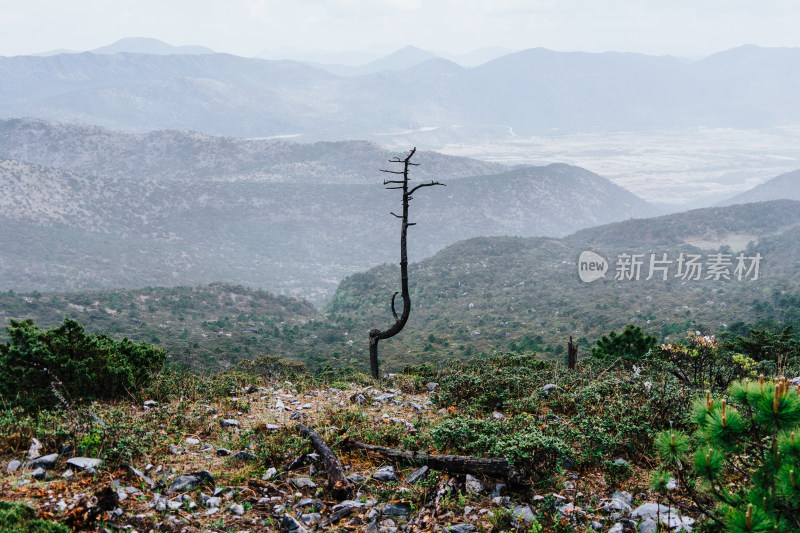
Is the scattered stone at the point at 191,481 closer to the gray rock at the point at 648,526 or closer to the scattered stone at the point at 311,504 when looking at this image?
the scattered stone at the point at 311,504

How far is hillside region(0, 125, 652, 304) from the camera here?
7131cm

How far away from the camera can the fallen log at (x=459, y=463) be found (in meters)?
5.87

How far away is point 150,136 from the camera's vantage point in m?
136

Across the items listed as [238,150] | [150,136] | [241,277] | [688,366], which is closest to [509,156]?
[238,150]

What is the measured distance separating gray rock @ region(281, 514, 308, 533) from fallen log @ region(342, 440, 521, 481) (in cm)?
175

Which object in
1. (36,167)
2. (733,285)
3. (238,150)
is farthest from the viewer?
(238,150)

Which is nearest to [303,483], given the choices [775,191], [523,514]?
[523,514]

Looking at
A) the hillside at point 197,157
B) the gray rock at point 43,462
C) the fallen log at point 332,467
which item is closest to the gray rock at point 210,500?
the fallen log at point 332,467

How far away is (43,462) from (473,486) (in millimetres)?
5040

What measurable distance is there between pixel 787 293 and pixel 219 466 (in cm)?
4414

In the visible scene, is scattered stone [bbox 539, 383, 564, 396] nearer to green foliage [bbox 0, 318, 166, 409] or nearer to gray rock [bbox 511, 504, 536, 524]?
gray rock [bbox 511, 504, 536, 524]

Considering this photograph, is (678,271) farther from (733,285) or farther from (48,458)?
(48,458)

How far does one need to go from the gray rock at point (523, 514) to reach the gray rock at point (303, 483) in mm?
2332

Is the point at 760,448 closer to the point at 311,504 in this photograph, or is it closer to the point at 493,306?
the point at 311,504
